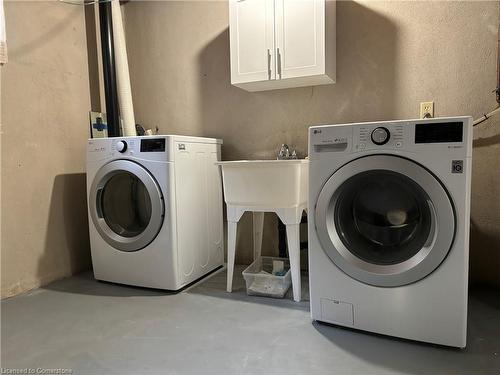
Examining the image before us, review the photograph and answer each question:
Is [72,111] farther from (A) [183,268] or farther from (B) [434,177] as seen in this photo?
(B) [434,177]

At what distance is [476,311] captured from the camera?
1.70m

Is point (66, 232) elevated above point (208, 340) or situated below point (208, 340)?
above

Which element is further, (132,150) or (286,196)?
(132,150)

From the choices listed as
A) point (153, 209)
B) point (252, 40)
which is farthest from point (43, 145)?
point (252, 40)

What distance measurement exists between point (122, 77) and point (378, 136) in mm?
1866

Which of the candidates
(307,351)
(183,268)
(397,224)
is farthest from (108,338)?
(397,224)

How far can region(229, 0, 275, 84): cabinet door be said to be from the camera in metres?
2.05

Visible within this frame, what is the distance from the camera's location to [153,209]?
1.99 m

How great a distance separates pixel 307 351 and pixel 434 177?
82 cm

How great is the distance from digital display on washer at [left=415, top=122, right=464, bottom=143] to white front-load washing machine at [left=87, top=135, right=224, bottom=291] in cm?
124

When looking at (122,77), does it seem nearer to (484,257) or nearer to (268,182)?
(268,182)

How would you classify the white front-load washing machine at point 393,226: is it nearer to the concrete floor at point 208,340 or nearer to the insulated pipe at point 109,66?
the concrete floor at point 208,340

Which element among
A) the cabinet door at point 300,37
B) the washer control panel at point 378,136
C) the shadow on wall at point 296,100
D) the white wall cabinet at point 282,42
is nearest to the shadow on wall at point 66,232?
the shadow on wall at point 296,100

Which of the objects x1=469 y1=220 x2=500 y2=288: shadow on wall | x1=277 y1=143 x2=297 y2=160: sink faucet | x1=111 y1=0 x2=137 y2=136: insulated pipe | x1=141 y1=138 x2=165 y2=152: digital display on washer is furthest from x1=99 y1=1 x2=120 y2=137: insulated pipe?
x1=469 y1=220 x2=500 y2=288: shadow on wall
